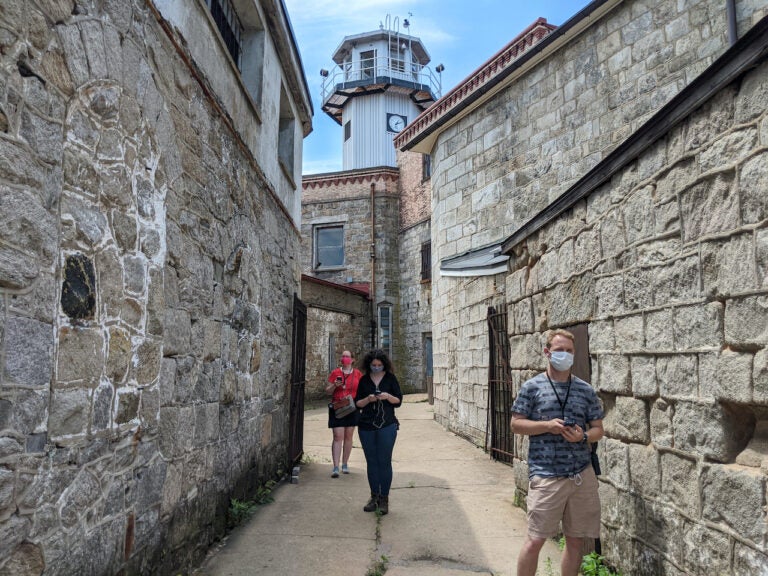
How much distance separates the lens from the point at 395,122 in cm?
2517

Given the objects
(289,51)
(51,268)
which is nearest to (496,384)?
(289,51)

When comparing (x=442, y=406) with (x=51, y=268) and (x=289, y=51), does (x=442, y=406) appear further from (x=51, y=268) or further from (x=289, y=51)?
(x=51, y=268)

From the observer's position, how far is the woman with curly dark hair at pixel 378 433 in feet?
16.9

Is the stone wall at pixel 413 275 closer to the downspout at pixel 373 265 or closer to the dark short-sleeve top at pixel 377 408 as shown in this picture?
the downspout at pixel 373 265

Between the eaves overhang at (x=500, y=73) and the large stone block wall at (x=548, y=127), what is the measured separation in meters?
0.10

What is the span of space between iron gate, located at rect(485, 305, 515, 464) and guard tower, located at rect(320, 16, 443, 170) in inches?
691

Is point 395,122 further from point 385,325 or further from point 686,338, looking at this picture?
point 686,338

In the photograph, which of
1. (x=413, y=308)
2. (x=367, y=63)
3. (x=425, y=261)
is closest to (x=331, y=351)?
(x=413, y=308)

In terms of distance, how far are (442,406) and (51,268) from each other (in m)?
9.29

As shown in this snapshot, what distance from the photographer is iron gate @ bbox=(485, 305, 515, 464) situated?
24.7ft

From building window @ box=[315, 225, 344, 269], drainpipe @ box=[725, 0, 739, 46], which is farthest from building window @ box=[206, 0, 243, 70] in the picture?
building window @ box=[315, 225, 344, 269]

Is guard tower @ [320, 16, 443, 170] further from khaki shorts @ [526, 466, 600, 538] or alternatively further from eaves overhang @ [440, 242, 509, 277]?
khaki shorts @ [526, 466, 600, 538]

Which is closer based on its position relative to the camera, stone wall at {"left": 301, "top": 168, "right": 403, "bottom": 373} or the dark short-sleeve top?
the dark short-sleeve top

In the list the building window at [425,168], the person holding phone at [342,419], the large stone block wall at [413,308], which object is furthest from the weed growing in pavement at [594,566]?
the building window at [425,168]
